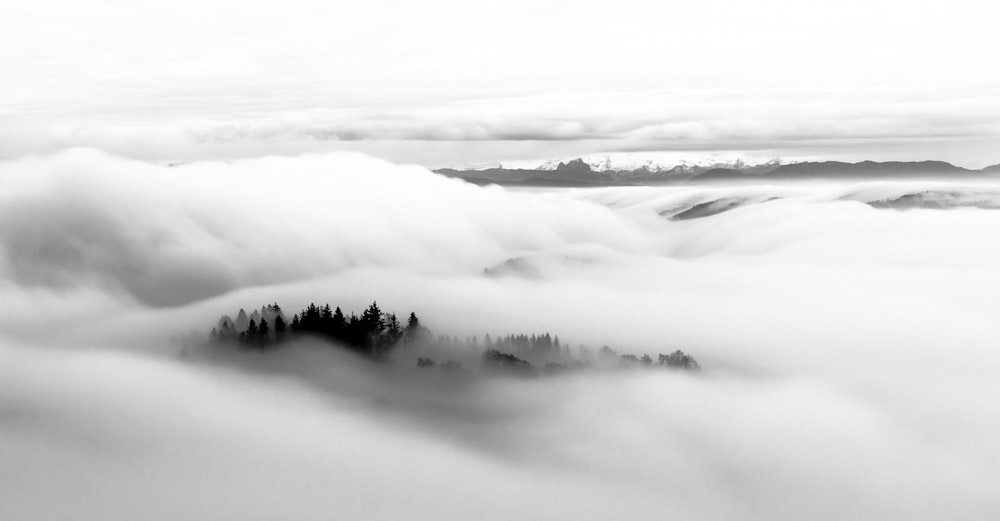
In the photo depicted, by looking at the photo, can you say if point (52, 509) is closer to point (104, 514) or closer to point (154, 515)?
point (104, 514)

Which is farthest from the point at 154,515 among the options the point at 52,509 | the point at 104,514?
the point at 52,509
